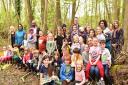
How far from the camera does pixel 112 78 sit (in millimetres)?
11914

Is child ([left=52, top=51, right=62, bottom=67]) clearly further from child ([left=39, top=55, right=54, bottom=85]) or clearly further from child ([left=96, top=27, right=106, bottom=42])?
child ([left=96, top=27, right=106, bottom=42])

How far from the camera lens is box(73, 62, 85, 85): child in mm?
11219

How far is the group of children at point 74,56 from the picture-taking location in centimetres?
1133

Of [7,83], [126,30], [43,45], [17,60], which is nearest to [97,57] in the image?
[126,30]

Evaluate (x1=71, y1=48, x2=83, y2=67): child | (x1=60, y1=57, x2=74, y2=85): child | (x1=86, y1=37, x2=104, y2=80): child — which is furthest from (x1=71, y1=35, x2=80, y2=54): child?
(x1=86, y1=37, x2=104, y2=80): child

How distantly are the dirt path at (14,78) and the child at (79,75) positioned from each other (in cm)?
279

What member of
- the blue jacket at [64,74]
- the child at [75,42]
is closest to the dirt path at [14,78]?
the blue jacket at [64,74]

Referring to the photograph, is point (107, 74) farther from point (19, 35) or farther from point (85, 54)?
point (19, 35)

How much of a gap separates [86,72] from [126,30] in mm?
2064

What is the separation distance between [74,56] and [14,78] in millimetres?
4112

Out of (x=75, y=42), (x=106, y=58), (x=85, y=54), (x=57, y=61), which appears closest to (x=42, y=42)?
(x=57, y=61)

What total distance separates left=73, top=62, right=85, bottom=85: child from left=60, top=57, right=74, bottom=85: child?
0.89ft

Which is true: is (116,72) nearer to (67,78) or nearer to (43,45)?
(67,78)

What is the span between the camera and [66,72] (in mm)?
11648
